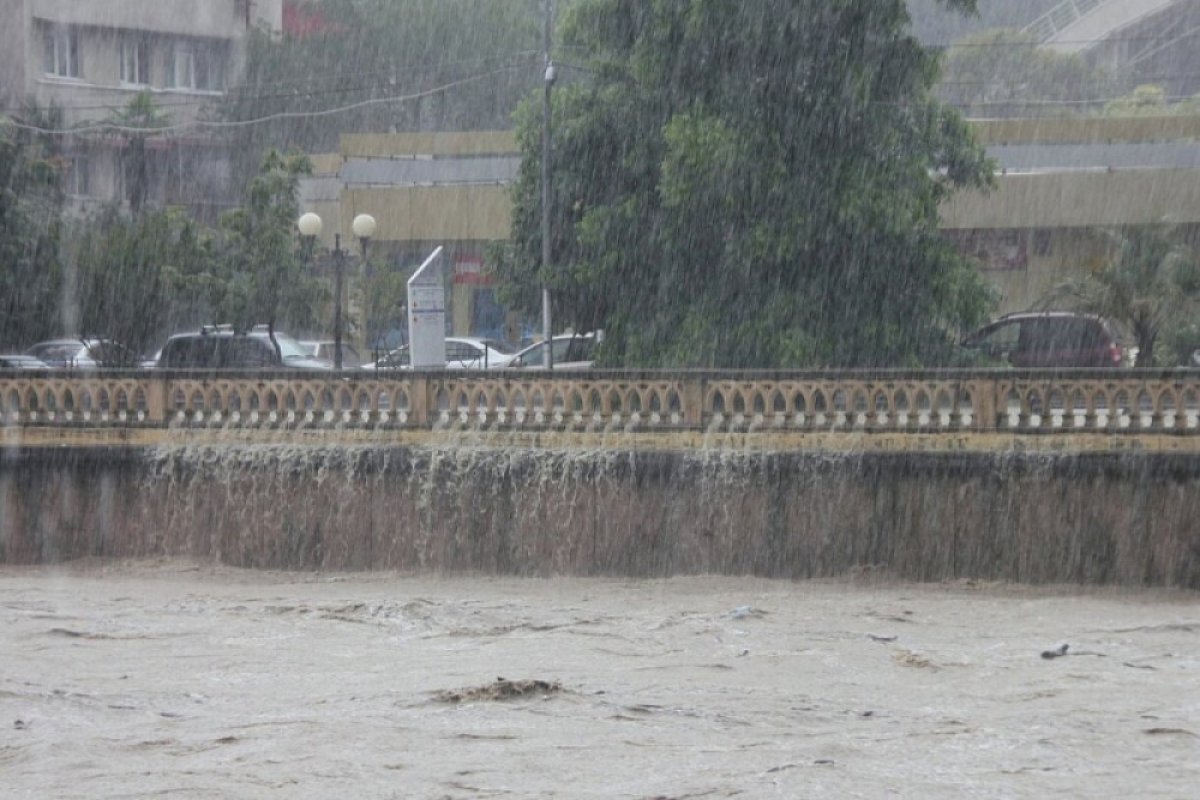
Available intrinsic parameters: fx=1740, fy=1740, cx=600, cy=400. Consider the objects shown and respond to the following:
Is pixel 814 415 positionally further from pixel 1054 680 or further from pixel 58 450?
pixel 58 450

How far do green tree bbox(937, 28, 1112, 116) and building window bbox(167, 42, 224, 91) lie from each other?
2486cm

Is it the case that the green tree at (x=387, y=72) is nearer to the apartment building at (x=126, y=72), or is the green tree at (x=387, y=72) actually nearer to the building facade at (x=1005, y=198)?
the apartment building at (x=126, y=72)

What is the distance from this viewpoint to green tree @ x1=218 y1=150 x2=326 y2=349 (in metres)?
31.7

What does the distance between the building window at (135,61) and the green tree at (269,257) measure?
1854cm

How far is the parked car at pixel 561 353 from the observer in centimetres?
2720

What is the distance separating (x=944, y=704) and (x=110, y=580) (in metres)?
8.52

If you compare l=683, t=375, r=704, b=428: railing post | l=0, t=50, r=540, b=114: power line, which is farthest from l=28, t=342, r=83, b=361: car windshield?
l=683, t=375, r=704, b=428: railing post

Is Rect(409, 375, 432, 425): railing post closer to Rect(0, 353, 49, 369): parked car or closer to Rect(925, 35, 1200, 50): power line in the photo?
Rect(0, 353, 49, 369): parked car

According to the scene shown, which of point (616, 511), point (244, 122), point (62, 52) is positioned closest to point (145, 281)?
point (616, 511)

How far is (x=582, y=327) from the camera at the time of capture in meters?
22.2

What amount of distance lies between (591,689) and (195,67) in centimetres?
4606

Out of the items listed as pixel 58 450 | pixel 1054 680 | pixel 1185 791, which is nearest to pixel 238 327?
pixel 58 450

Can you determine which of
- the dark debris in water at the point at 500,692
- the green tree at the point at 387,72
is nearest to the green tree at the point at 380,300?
the green tree at the point at 387,72

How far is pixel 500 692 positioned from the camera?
10.3 m
